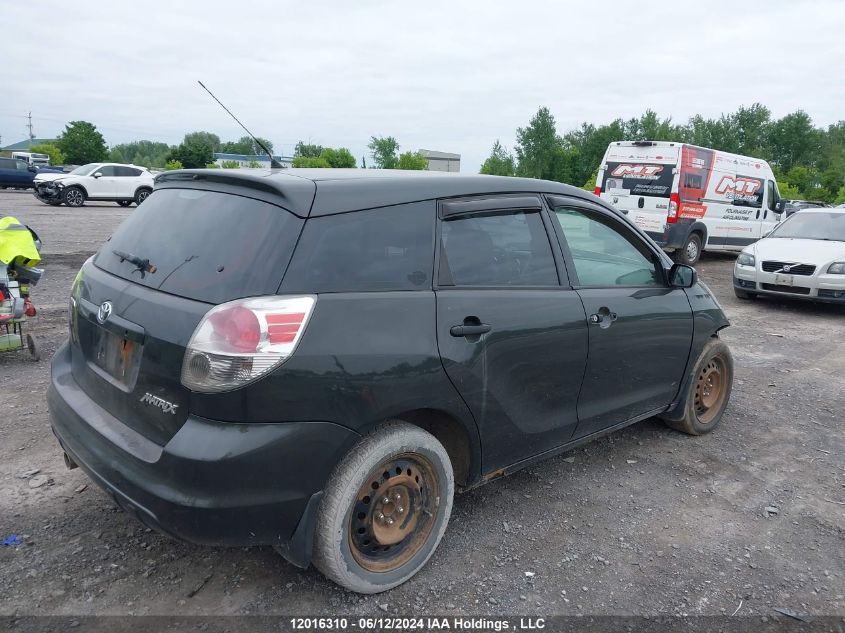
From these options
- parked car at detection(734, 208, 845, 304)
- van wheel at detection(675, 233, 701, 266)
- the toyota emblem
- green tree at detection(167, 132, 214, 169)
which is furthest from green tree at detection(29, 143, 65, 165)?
the toyota emblem

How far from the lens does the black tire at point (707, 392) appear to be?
14.2ft

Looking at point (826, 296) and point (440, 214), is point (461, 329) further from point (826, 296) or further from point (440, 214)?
point (826, 296)

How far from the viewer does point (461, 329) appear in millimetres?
2725

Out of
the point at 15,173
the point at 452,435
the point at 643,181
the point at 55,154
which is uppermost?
the point at 55,154

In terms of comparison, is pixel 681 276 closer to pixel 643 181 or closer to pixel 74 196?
pixel 643 181

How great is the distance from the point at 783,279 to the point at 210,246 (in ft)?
30.2

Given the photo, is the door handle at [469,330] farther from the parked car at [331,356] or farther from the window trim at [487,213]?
the window trim at [487,213]

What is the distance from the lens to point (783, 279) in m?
9.41

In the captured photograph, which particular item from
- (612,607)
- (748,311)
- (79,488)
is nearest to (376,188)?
(612,607)

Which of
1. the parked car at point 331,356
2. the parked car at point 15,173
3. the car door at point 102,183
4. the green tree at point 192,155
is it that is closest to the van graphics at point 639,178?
the parked car at point 331,356

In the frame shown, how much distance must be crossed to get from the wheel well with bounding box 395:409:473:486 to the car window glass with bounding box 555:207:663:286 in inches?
43.4

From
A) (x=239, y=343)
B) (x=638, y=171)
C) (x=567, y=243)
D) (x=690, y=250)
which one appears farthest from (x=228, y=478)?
(x=690, y=250)

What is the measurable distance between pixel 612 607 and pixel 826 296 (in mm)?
8134

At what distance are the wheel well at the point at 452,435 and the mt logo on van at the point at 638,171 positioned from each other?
12.0m
